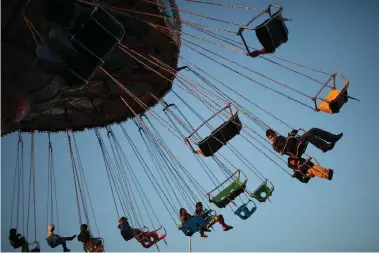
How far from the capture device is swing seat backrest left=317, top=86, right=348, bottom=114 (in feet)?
28.5

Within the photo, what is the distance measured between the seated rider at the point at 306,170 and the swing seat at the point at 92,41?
589cm

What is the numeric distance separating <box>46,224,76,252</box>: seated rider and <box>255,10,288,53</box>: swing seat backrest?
909 cm

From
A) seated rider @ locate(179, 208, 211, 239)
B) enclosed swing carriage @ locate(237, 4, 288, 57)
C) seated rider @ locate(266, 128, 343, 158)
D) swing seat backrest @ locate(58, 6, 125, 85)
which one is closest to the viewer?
swing seat backrest @ locate(58, 6, 125, 85)

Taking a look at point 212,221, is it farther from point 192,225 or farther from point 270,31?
point 270,31

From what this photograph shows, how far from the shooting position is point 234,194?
11.2 meters

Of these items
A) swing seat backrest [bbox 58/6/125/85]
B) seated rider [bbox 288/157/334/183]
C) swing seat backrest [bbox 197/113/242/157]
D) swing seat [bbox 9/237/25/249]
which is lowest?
seated rider [bbox 288/157/334/183]

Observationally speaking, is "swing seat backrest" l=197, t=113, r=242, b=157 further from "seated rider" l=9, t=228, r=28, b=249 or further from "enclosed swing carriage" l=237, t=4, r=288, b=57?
"seated rider" l=9, t=228, r=28, b=249

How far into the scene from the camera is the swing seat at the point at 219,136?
31.0 feet

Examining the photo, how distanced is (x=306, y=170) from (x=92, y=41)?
6452 mm

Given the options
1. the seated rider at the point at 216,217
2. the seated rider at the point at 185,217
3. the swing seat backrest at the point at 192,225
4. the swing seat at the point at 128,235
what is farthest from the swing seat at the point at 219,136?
the swing seat at the point at 128,235

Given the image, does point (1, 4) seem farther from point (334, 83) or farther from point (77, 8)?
point (334, 83)

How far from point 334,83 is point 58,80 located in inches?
266

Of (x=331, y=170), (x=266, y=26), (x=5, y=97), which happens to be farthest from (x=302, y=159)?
(x=5, y=97)

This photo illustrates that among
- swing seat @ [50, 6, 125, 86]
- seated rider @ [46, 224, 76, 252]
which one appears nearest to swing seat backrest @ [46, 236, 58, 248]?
seated rider @ [46, 224, 76, 252]
